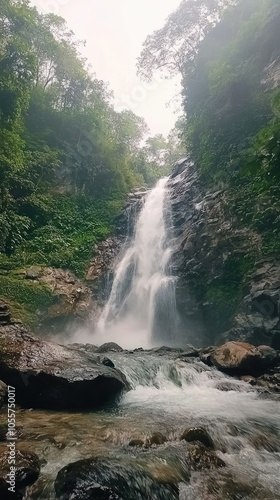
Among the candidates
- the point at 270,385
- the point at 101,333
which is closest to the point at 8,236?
the point at 101,333

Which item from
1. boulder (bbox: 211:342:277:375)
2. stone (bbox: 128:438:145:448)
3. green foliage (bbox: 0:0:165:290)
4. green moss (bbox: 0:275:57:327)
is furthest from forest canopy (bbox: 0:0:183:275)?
stone (bbox: 128:438:145:448)

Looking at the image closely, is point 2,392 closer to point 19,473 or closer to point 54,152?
point 19,473

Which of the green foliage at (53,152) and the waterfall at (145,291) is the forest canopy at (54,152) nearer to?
the green foliage at (53,152)

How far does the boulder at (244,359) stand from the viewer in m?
8.70

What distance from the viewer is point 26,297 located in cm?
1434

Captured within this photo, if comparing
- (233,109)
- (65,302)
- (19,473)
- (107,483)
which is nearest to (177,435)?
(107,483)

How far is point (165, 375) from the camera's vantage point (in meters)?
8.48

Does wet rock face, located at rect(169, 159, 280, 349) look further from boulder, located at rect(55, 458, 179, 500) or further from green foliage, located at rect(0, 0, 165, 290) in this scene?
boulder, located at rect(55, 458, 179, 500)

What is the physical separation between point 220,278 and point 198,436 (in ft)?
31.5

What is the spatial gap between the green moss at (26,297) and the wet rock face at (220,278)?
613cm

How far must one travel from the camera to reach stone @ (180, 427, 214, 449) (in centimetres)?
455

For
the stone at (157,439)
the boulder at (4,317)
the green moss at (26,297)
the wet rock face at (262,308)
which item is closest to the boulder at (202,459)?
the stone at (157,439)

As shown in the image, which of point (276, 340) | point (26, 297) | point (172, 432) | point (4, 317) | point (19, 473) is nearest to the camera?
point (19, 473)

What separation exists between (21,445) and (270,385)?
6.06 metres
